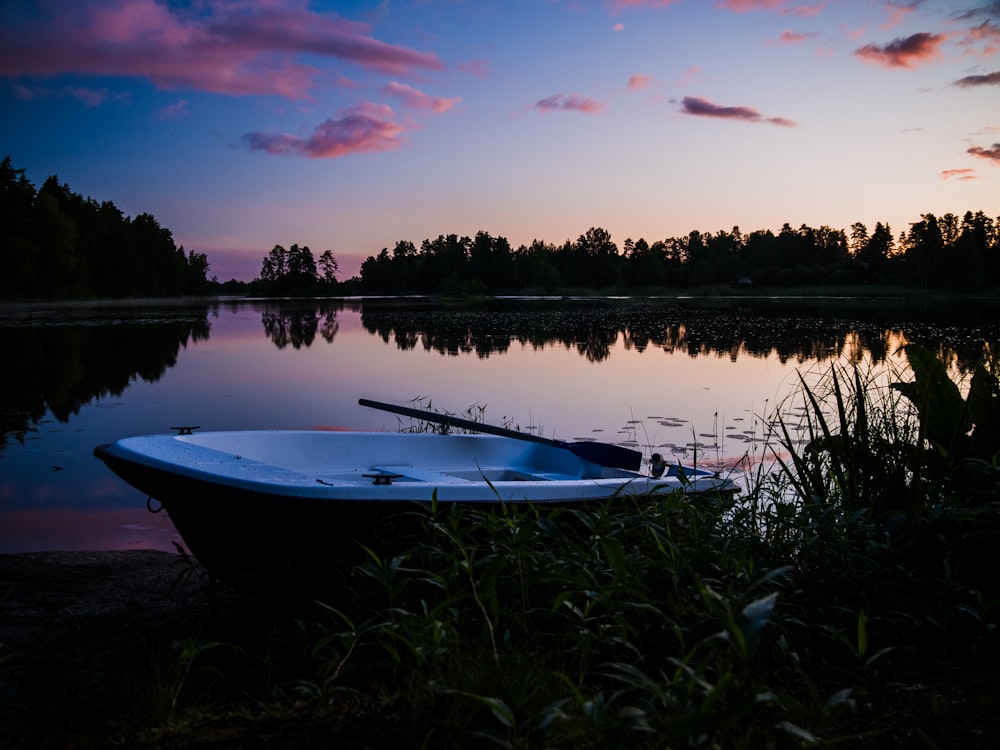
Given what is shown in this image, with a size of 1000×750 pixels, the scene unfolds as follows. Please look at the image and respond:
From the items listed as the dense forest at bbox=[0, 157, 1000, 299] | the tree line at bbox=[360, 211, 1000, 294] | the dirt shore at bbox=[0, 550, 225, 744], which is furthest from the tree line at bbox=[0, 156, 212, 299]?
the dirt shore at bbox=[0, 550, 225, 744]

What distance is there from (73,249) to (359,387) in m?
66.8

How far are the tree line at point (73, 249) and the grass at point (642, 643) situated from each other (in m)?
71.1

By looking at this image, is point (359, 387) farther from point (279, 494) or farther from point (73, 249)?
point (73, 249)

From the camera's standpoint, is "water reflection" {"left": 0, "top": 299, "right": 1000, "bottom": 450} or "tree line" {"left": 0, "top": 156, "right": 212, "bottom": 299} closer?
"water reflection" {"left": 0, "top": 299, "right": 1000, "bottom": 450}

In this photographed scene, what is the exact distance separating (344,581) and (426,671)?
1119mm

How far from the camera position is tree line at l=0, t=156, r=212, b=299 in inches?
2506

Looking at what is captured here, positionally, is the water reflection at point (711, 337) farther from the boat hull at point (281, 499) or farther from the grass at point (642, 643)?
the boat hull at point (281, 499)

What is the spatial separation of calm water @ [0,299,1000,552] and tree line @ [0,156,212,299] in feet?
149

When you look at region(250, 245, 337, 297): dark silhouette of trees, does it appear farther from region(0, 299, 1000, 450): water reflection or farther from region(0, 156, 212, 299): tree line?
region(0, 299, 1000, 450): water reflection

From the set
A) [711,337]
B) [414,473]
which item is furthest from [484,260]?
[414,473]

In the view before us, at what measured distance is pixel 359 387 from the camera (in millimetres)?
14883

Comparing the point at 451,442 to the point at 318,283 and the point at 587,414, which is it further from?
the point at 318,283

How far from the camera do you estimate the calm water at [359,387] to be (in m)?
7.57

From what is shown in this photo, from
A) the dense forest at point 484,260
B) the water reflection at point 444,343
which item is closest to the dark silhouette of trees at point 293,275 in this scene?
the dense forest at point 484,260
